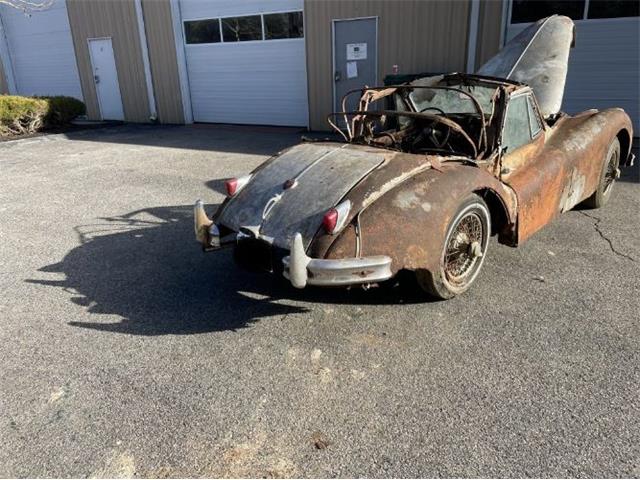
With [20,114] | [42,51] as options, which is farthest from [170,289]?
[42,51]

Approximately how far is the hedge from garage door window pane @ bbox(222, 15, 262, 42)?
17.9 feet

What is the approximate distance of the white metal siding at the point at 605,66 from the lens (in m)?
9.04

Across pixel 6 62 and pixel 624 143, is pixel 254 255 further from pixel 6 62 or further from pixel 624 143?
pixel 6 62

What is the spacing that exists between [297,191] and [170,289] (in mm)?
1410

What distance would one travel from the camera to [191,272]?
444cm

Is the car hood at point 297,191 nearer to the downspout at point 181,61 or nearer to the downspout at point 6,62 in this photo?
the downspout at point 181,61

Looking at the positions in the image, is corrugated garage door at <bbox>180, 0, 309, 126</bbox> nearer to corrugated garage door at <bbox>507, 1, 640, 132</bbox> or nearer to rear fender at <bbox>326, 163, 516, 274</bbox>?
corrugated garage door at <bbox>507, 1, 640, 132</bbox>

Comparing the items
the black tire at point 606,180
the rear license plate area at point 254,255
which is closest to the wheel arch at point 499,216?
the rear license plate area at point 254,255

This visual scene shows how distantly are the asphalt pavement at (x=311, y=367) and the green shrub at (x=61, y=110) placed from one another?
36.8ft

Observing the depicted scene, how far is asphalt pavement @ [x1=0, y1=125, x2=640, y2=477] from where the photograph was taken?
2375 millimetres

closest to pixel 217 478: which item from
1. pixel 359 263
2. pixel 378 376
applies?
pixel 378 376

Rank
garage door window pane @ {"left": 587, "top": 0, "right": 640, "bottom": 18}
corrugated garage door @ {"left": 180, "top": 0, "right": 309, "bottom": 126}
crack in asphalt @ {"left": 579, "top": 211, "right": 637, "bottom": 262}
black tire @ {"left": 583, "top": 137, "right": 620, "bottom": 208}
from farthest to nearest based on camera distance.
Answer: corrugated garage door @ {"left": 180, "top": 0, "right": 309, "bottom": 126}
garage door window pane @ {"left": 587, "top": 0, "right": 640, "bottom": 18}
black tire @ {"left": 583, "top": 137, "right": 620, "bottom": 208}
crack in asphalt @ {"left": 579, "top": 211, "right": 637, "bottom": 262}

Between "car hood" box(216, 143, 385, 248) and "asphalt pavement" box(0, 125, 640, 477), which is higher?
"car hood" box(216, 143, 385, 248)

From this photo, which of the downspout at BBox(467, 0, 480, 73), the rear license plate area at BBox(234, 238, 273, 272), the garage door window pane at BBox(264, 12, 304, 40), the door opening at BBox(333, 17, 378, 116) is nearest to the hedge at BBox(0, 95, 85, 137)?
the garage door window pane at BBox(264, 12, 304, 40)
